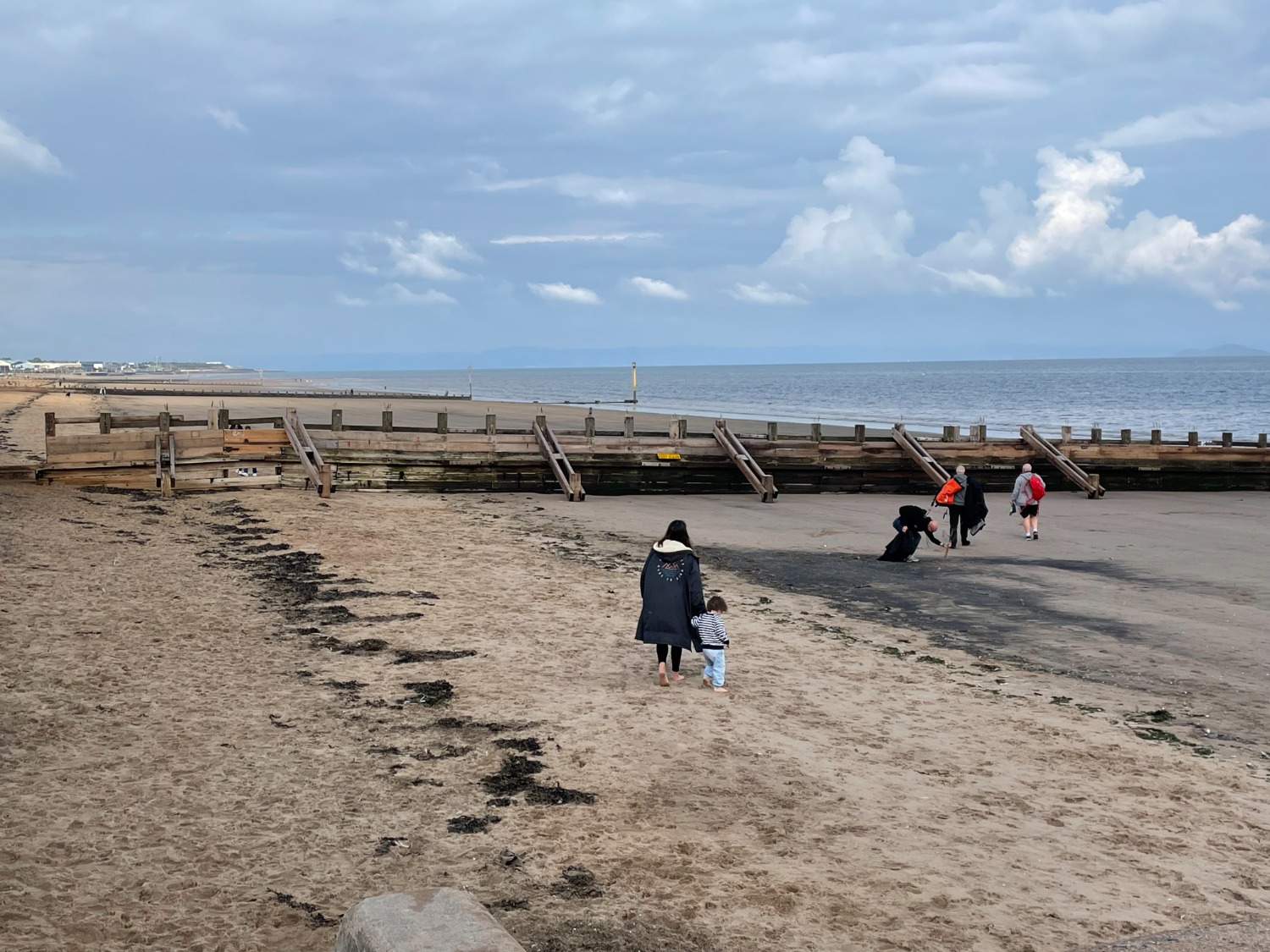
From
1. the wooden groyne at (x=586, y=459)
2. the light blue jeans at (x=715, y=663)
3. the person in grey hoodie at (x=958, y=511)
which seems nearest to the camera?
the light blue jeans at (x=715, y=663)

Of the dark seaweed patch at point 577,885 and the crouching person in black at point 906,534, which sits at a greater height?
the crouching person in black at point 906,534

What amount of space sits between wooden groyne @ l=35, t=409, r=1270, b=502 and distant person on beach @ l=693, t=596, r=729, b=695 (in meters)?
15.4

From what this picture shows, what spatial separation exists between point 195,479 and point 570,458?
8547 millimetres

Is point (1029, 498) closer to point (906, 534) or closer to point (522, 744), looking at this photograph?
point (906, 534)

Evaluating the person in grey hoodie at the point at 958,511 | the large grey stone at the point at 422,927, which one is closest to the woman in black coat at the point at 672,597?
the large grey stone at the point at 422,927

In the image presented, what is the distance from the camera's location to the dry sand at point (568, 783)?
19.7ft

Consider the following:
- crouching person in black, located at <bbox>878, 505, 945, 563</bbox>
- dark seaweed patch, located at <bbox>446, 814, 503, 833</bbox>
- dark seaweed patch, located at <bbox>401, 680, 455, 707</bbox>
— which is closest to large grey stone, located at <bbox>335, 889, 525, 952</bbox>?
dark seaweed patch, located at <bbox>446, 814, 503, 833</bbox>

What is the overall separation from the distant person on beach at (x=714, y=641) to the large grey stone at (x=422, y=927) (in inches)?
247

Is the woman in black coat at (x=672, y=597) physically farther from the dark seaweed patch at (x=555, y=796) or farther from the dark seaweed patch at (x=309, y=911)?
the dark seaweed patch at (x=309, y=911)

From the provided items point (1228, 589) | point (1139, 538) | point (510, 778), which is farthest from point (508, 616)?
point (1139, 538)

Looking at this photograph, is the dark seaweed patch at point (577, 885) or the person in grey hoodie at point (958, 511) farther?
the person in grey hoodie at point (958, 511)

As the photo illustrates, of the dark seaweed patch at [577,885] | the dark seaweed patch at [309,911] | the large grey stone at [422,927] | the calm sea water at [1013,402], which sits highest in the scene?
the calm sea water at [1013,402]

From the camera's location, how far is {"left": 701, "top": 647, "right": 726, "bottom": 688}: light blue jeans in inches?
411

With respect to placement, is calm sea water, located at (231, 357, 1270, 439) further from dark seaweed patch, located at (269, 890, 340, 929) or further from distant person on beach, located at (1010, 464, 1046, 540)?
dark seaweed patch, located at (269, 890, 340, 929)
